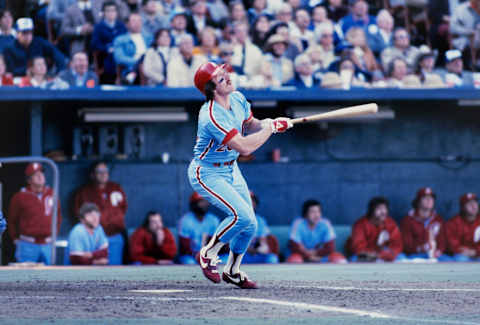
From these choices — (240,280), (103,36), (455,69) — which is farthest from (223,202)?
(455,69)

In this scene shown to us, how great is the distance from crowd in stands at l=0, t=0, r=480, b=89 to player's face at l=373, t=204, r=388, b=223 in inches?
62.3

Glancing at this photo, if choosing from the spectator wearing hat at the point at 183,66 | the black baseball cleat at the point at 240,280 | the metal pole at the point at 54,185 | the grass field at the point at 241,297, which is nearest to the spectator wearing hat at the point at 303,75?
the spectator wearing hat at the point at 183,66

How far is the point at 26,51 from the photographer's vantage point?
10875 mm

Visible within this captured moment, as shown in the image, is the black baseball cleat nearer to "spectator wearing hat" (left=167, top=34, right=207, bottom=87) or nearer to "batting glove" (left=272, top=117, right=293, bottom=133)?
"batting glove" (left=272, top=117, right=293, bottom=133)

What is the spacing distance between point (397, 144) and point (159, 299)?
7084 mm

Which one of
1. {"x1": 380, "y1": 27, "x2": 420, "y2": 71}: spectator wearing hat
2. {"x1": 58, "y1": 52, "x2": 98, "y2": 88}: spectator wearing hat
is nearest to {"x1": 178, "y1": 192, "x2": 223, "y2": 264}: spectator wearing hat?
{"x1": 58, "y1": 52, "x2": 98, "y2": 88}: spectator wearing hat

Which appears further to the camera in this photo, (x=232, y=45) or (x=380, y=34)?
(x=380, y=34)

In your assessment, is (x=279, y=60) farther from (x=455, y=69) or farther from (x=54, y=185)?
(x=54, y=185)

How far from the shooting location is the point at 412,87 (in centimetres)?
1119

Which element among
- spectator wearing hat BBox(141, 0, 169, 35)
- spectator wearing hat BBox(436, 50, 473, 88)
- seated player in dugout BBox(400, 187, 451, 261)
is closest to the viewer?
seated player in dugout BBox(400, 187, 451, 261)

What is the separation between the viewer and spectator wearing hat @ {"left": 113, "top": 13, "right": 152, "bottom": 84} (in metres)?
11.0

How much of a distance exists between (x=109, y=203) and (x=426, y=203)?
3.97 metres

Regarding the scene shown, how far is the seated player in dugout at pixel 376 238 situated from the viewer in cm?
1058

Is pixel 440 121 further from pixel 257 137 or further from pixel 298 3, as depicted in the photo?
pixel 257 137
